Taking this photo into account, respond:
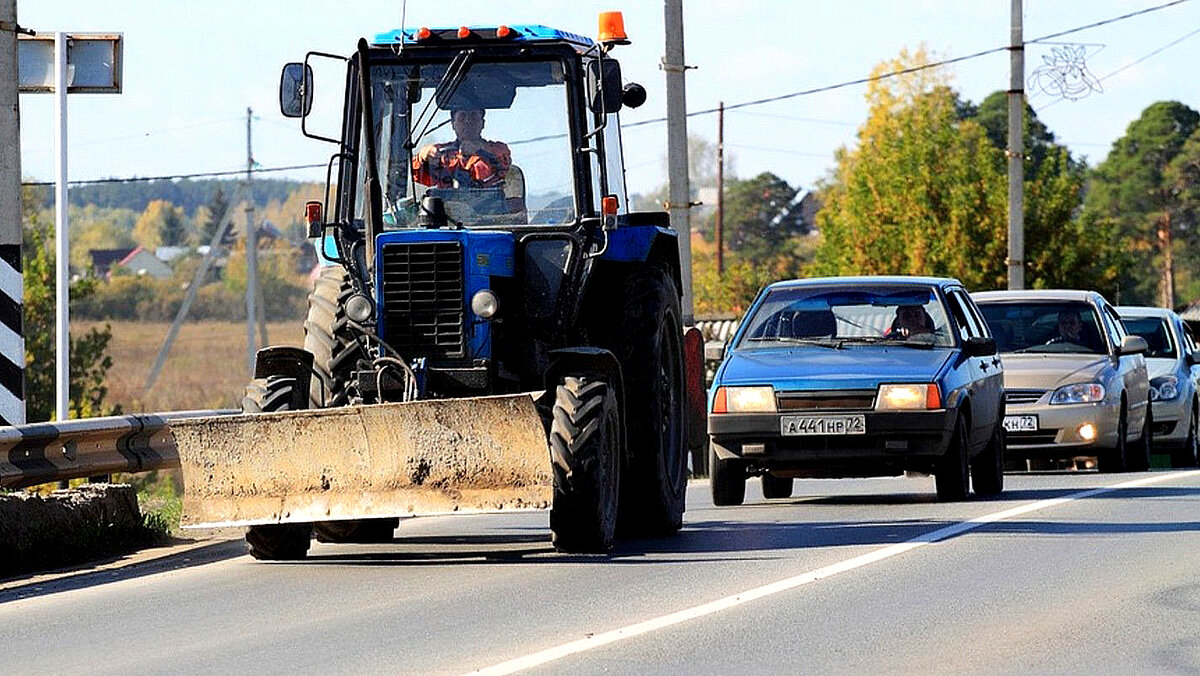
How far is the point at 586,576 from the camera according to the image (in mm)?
11367

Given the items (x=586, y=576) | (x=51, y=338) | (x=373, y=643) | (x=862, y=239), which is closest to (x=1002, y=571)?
(x=586, y=576)

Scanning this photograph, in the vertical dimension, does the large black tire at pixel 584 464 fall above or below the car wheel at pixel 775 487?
above

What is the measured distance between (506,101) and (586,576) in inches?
127

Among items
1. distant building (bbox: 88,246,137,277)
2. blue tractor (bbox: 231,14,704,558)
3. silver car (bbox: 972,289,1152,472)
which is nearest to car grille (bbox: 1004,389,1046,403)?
silver car (bbox: 972,289,1152,472)

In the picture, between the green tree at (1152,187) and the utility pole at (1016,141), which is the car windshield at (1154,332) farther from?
the green tree at (1152,187)

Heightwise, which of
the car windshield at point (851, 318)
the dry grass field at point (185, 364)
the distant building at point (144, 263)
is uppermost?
the distant building at point (144, 263)

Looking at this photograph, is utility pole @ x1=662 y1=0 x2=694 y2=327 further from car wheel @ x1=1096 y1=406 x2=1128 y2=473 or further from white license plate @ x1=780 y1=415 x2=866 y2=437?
white license plate @ x1=780 y1=415 x2=866 y2=437

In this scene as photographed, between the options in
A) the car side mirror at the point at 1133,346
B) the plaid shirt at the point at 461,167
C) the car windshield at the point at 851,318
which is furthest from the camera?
the car side mirror at the point at 1133,346

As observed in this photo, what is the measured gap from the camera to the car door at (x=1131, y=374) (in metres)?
21.4

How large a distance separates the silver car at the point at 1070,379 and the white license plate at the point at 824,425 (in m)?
4.58

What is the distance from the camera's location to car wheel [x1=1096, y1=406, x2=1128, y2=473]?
68.5 feet

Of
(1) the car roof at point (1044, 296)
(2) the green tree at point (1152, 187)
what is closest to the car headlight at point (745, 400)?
(1) the car roof at point (1044, 296)

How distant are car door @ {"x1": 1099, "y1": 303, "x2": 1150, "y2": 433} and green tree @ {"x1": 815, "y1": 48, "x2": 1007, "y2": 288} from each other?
39480 mm

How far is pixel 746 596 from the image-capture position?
1041 cm
